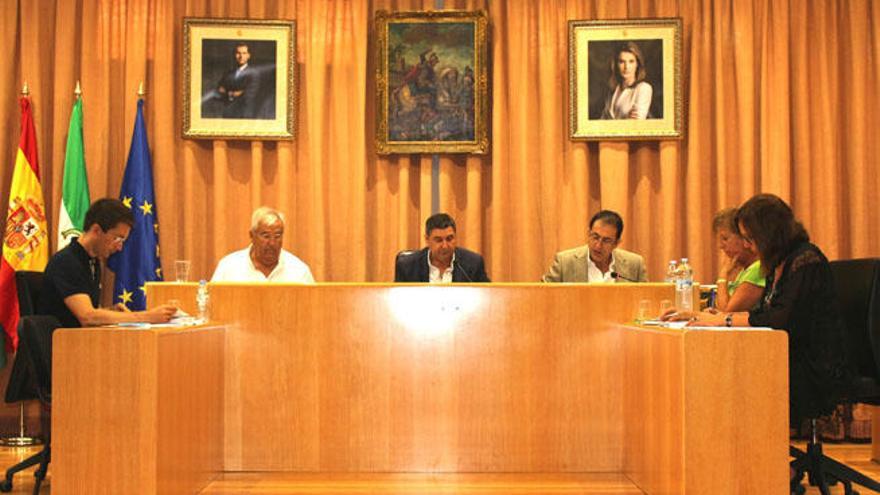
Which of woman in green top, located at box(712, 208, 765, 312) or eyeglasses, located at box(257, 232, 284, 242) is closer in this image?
woman in green top, located at box(712, 208, 765, 312)

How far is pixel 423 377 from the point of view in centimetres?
490

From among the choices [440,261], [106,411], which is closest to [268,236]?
[440,261]

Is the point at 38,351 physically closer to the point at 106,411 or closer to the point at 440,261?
the point at 106,411

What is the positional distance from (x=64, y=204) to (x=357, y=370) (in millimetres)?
2736

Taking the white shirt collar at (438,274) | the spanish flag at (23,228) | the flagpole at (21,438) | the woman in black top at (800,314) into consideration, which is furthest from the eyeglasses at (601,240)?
the flagpole at (21,438)

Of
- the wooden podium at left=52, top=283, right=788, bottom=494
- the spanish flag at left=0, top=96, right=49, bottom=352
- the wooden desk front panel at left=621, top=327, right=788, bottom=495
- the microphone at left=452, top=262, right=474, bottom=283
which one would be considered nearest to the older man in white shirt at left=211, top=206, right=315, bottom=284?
the microphone at left=452, top=262, right=474, bottom=283

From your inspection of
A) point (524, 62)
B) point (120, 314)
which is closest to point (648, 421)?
point (120, 314)

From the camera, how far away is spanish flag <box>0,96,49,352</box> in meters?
6.30

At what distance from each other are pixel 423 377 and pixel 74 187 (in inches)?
118

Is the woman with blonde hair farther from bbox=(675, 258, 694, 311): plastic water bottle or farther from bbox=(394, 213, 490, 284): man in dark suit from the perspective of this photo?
bbox=(675, 258, 694, 311): plastic water bottle

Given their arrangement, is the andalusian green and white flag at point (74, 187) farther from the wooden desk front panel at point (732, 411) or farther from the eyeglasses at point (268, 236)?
the wooden desk front panel at point (732, 411)

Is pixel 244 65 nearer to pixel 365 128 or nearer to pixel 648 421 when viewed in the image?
pixel 365 128

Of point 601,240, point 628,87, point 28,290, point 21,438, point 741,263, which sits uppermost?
point 628,87

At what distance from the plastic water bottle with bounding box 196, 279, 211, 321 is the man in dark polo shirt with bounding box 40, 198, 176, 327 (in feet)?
0.75
